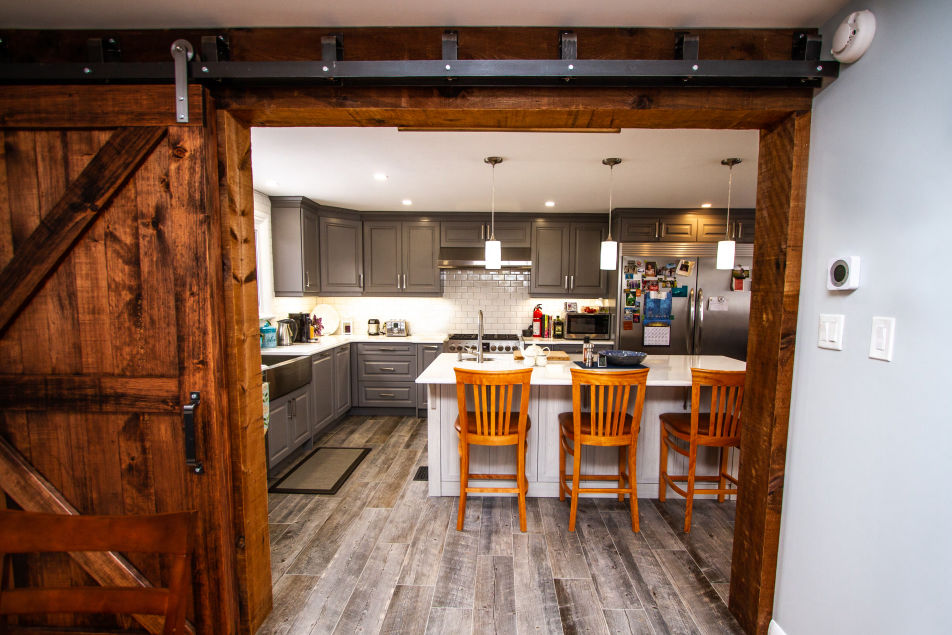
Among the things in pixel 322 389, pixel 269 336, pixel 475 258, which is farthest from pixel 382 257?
pixel 322 389

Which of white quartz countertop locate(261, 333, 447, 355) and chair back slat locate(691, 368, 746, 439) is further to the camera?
white quartz countertop locate(261, 333, 447, 355)

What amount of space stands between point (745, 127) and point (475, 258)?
10.2 feet

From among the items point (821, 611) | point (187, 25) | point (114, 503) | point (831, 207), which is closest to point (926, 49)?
point (831, 207)

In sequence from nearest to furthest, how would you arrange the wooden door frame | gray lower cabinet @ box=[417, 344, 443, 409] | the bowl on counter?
the wooden door frame
the bowl on counter
gray lower cabinet @ box=[417, 344, 443, 409]

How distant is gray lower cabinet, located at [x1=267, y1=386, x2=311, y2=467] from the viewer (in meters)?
2.93

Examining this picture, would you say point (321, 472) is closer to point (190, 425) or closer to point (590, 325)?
point (190, 425)

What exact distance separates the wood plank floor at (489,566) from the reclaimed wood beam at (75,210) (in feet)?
5.39

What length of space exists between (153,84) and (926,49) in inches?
94.8

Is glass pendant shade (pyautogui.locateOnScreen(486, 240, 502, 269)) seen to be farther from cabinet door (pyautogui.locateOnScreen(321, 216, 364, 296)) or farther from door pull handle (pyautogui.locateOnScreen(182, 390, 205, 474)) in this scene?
door pull handle (pyautogui.locateOnScreen(182, 390, 205, 474))

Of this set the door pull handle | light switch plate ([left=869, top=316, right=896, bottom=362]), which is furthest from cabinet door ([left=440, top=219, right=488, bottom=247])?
light switch plate ([left=869, top=316, right=896, bottom=362])

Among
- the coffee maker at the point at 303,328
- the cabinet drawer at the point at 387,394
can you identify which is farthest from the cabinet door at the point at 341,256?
the cabinet drawer at the point at 387,394

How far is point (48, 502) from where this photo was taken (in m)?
1.41

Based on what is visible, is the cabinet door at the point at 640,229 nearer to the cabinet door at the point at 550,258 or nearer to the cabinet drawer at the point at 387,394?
the cabinet door at the point at 550,258

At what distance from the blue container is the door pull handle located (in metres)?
2.45
